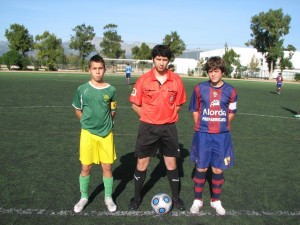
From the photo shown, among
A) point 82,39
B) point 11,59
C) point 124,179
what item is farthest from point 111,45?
point 124,179

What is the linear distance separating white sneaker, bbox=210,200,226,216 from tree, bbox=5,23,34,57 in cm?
6479

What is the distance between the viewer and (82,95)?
4062mm

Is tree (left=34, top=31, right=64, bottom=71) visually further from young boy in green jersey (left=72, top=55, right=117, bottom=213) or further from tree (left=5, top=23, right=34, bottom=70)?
young boy in green jersey (left=72, top=55, right=117, bottom=213)

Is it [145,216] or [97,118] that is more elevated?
[97,118]

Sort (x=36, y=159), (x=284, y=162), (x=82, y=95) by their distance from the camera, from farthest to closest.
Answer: (x=284, y=162)
(x=36, y=159)
(x=82, y=95)

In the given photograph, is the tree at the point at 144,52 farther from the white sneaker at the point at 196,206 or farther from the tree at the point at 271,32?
the white sneaker at the point at 196,206

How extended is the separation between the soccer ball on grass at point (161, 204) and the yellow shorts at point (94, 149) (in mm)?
836

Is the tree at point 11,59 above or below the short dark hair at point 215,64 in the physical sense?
above

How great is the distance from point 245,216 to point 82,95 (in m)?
2.72

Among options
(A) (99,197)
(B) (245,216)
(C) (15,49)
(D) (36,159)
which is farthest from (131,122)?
(C) (15,49)

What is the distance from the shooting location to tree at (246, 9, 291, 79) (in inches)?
2440

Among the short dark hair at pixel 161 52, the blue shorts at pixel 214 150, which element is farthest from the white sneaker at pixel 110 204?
the short dark hair at pixel 161 52

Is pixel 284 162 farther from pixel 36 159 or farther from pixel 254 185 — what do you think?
pixel 36 159

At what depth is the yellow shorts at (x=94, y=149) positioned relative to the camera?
4094mm
